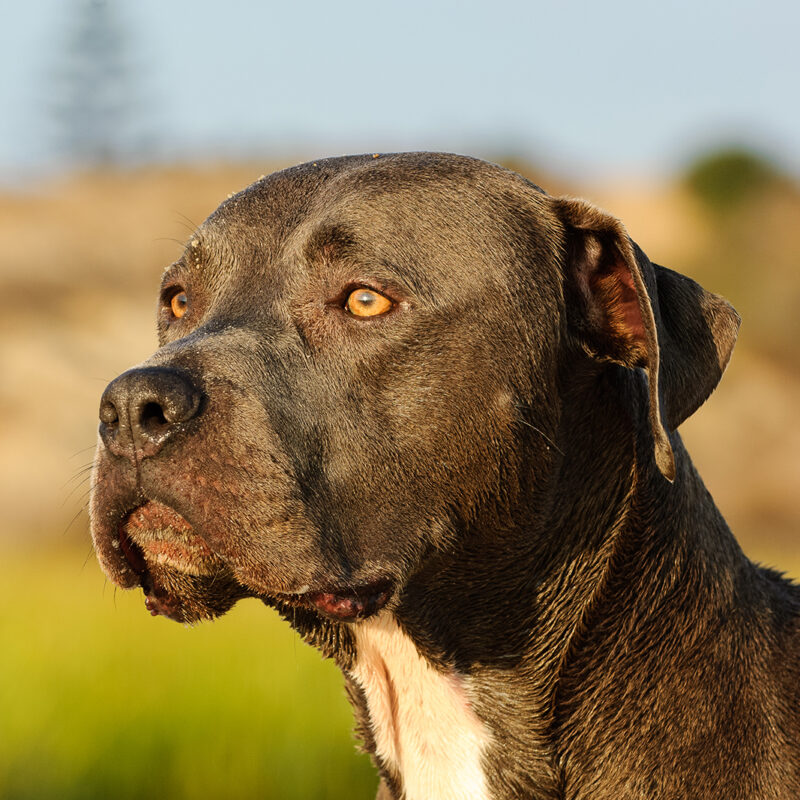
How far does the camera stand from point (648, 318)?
3.09 m

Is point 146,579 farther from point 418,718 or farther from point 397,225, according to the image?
point 397,225

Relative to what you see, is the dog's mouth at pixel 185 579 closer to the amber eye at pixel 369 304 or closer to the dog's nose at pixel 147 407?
the dog's nose at pixel 147 407

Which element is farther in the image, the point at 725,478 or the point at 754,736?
the point at 725,478

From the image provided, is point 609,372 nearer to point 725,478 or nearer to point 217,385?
point 217,385

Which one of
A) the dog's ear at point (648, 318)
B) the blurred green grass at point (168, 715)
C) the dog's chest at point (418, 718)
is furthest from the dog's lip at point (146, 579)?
the blurred green grass at point (168, 715)

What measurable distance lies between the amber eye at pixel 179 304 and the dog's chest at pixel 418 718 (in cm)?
107

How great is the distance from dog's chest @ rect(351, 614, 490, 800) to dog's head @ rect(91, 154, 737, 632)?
357mm

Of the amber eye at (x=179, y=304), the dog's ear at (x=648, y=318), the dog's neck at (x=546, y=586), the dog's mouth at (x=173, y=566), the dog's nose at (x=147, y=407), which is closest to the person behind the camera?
the dog's nose at (x=147, y=407)

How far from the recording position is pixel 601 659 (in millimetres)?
3197

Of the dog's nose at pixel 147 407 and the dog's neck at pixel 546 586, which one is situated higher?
the dog's nose at pixel 147 407

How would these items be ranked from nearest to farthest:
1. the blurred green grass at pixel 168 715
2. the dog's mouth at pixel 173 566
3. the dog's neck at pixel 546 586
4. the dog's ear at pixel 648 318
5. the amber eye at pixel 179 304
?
the dog's mouth at pixel 173 566 < the dog's ear at pixel 648 318 < the dog's neck at pixel 546 586 < the amber eye at pixel 179 304 < the blurred green grass at pixel 168 715

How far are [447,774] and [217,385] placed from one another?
49.7 inches

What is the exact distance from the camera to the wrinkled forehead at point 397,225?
3.25m

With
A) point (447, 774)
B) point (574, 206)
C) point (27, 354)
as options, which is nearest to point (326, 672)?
point (447, 774)
